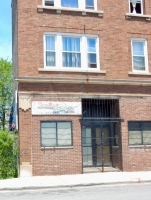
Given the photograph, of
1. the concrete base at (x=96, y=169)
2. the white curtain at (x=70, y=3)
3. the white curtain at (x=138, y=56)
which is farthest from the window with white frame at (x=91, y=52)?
the concrete base at (x=96, y=169)

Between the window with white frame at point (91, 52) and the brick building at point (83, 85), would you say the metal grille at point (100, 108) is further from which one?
the window with white frame at point (91, 52)

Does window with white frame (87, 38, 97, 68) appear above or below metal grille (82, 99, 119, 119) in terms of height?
above

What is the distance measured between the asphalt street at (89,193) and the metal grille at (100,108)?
6056 millimetres

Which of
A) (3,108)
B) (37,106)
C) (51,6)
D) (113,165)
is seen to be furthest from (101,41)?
(3,108)

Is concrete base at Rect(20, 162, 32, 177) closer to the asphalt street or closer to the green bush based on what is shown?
the green bush

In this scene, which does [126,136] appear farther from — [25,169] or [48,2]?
[48,2]

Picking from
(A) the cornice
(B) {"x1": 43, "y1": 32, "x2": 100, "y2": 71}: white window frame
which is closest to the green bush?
(A) the cornice

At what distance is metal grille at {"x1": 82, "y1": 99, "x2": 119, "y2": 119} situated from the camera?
1912 cm

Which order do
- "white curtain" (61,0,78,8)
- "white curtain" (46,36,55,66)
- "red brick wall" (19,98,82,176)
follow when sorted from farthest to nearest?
"white curtain" (61,0,78,8), "white curtain" (46,36,55,66), "red brick wall" (19,98,82,176)

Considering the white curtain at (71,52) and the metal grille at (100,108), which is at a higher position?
the white curtain at (71,52)

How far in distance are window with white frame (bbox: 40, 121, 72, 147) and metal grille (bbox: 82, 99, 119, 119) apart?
5.76 ft

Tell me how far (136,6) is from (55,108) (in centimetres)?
759

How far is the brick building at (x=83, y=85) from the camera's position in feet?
57.1

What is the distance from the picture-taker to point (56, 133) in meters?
17.6
